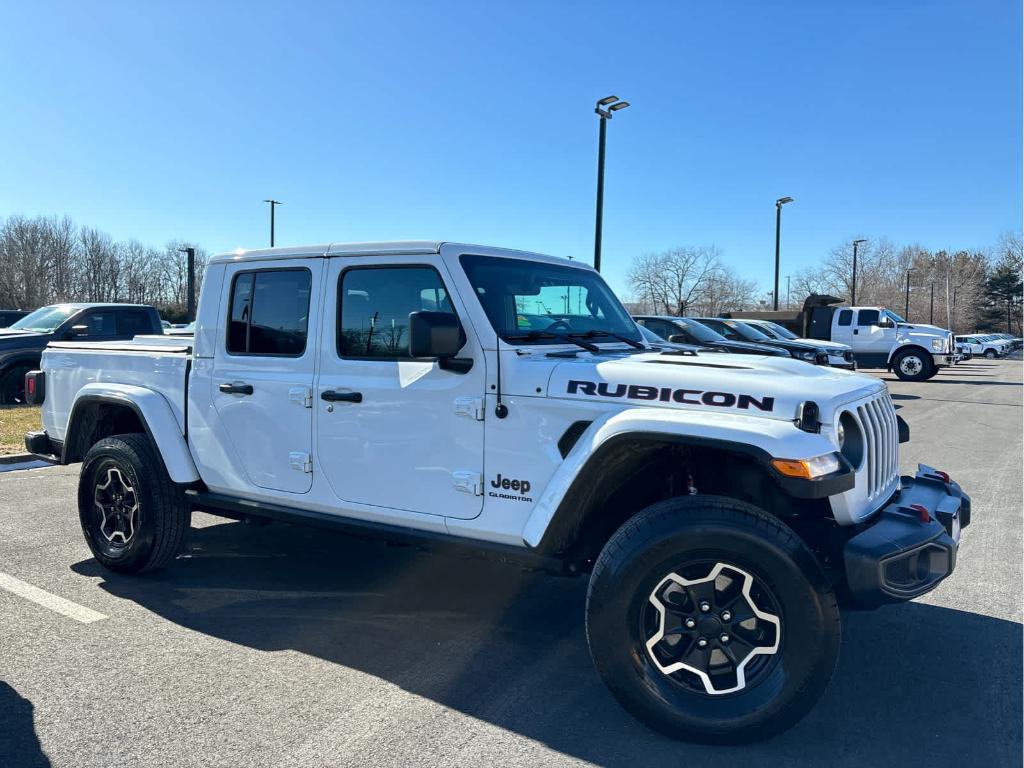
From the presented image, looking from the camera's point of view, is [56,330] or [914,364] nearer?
[56,330]

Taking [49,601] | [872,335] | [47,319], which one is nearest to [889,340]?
[872,335]

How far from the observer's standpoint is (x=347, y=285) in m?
3.95

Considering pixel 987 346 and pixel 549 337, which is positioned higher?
pixel 987 346

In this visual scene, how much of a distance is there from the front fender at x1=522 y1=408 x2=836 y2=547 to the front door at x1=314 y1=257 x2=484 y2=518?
1.26ft

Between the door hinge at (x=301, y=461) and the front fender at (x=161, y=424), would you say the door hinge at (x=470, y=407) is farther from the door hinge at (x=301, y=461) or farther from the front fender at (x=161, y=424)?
the front fender at (x=161, y=424)

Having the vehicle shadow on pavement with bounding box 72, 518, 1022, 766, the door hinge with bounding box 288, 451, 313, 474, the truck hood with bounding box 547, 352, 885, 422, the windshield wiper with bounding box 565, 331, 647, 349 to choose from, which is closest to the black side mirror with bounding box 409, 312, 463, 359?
the truck hood with bounding box 547, 352, 885, 422

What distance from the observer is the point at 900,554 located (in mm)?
2807

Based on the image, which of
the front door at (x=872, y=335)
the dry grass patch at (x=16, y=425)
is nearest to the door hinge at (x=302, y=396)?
the dry grass patch at (x=16, y=425)

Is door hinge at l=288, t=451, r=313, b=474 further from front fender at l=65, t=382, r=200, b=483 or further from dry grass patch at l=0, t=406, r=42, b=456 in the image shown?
dry grass patch at l=0, t=406, r=42, b=456

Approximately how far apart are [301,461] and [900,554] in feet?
8.97

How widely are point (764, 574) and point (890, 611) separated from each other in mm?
1928

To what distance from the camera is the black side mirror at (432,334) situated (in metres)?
3.25

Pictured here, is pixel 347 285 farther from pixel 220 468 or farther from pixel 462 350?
pixel 220 468

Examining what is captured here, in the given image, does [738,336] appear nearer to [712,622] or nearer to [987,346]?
[712,622]
